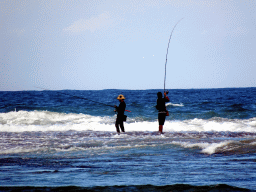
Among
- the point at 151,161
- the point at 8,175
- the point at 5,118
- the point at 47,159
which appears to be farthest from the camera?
the point at 5,118

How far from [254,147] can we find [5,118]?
17.2 metres

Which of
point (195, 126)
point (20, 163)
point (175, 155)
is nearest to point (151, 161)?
point (175, 155)

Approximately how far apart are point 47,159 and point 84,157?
0.77 m

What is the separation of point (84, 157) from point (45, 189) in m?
2.89

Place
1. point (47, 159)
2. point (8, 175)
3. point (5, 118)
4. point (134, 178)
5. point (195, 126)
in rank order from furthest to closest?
point (5, 118), point (195, 126), point (47, 159), point (8, 175), point (134, 178)

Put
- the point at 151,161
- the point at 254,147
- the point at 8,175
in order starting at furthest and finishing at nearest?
the point at 254,147, the point at 151,161, the point at 8,175

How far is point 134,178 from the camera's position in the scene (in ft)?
16.0

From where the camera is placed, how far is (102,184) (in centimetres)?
455

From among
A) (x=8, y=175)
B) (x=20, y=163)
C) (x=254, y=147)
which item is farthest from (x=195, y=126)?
(x=8, y=175)

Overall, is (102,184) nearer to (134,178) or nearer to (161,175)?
(134,178)

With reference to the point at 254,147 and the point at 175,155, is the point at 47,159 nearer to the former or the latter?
the point at 175,155

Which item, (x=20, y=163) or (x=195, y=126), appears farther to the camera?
(x=195, y=126)

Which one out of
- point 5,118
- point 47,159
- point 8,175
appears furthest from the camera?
point 5,118

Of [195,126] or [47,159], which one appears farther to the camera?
[195,126]
